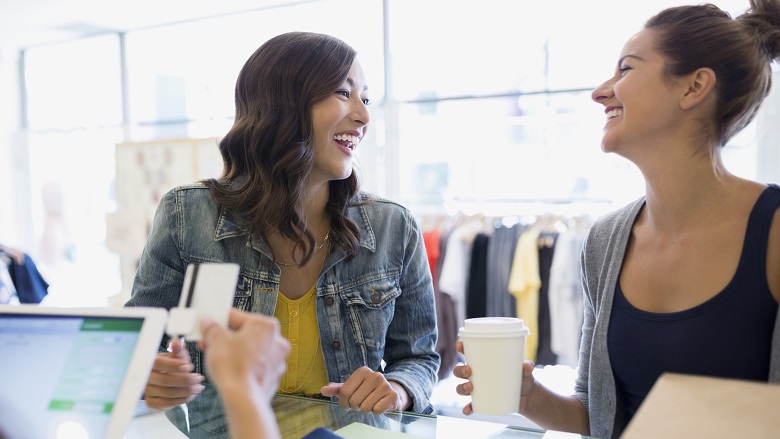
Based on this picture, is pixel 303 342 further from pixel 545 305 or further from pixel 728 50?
pixel 545 305

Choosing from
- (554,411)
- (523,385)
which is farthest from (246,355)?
(554,411)

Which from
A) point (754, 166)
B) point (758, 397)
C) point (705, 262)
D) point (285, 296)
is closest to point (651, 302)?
point (705, 262)

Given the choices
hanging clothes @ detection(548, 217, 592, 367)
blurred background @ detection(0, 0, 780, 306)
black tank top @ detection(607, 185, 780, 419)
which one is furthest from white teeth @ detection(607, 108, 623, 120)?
blurred background @ detection(0, 0, 780, 306)

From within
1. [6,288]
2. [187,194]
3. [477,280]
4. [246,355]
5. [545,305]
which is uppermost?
[187,194]

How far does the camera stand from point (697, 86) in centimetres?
138

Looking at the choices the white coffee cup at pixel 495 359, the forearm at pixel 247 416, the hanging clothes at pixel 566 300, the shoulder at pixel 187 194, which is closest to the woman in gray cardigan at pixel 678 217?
the white coffee cup at pixel 495 359

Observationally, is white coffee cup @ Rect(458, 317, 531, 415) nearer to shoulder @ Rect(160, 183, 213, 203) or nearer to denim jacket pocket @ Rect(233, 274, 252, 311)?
denim jacket pocket @ Rect(233, 274, 252, 311)

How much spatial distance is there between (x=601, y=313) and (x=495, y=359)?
1.50ft

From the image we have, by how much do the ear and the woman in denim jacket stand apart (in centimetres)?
74

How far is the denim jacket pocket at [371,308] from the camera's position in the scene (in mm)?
1668

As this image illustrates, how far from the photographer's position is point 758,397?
0.71m

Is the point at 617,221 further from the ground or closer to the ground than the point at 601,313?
further from the ground

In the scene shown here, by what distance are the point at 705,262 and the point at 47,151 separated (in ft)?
20.0

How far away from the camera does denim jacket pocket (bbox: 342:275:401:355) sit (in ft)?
5.47
